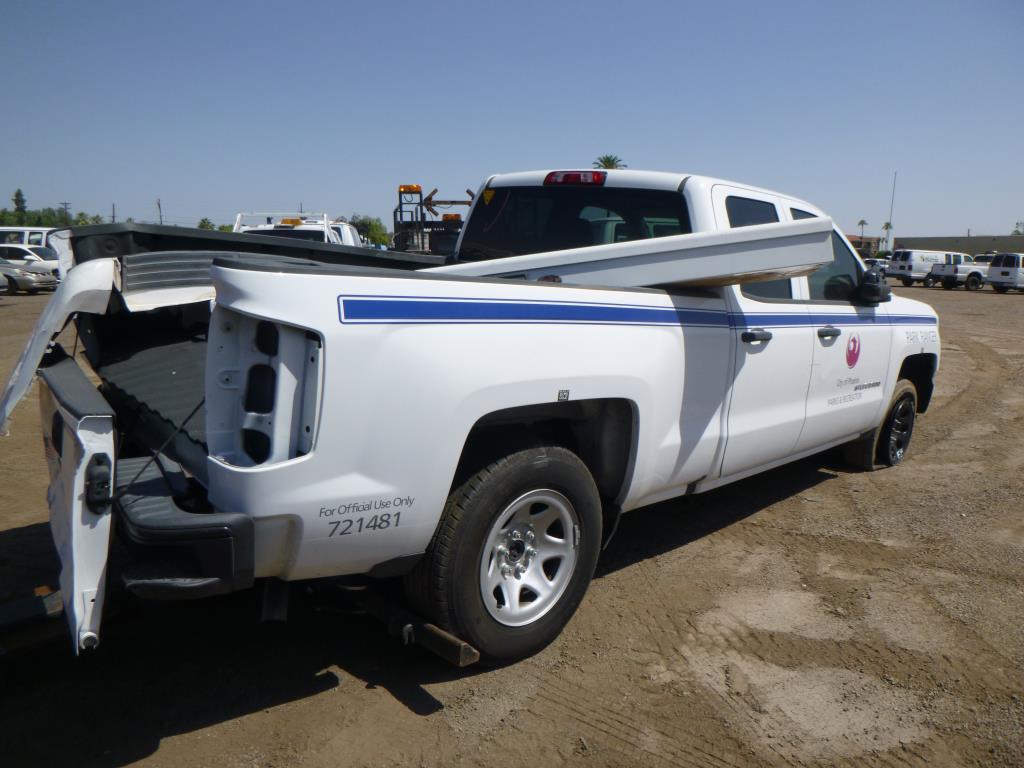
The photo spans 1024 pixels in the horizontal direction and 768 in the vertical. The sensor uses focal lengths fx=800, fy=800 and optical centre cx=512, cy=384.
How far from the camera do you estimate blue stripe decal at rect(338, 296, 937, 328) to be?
2535 mm

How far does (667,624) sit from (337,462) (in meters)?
2.01

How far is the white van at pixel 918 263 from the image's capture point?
39469mm

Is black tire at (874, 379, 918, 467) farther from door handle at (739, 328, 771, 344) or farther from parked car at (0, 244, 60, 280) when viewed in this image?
parked car at (0, 244, 60, 280)

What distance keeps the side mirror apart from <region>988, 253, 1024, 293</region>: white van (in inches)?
1415

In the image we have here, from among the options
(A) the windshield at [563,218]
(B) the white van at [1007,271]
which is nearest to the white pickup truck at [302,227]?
(A) the windshield at [563,218]

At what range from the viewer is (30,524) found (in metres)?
4.72

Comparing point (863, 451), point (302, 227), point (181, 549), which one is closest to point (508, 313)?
point (181, 549)

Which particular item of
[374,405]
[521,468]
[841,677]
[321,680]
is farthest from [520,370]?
[841,677]

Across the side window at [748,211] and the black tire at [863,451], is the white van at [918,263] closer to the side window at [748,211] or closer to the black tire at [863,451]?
the black tire at [863,451]

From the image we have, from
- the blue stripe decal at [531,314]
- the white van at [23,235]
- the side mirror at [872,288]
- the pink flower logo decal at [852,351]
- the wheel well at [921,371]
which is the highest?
the white van at [23,235]

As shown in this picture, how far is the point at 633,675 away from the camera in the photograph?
3.34 m

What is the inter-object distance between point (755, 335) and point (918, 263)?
4051 cm

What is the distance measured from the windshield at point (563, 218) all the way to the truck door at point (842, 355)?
1142 mm

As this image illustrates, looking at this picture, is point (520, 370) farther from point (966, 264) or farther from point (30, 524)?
point (966, 264)
